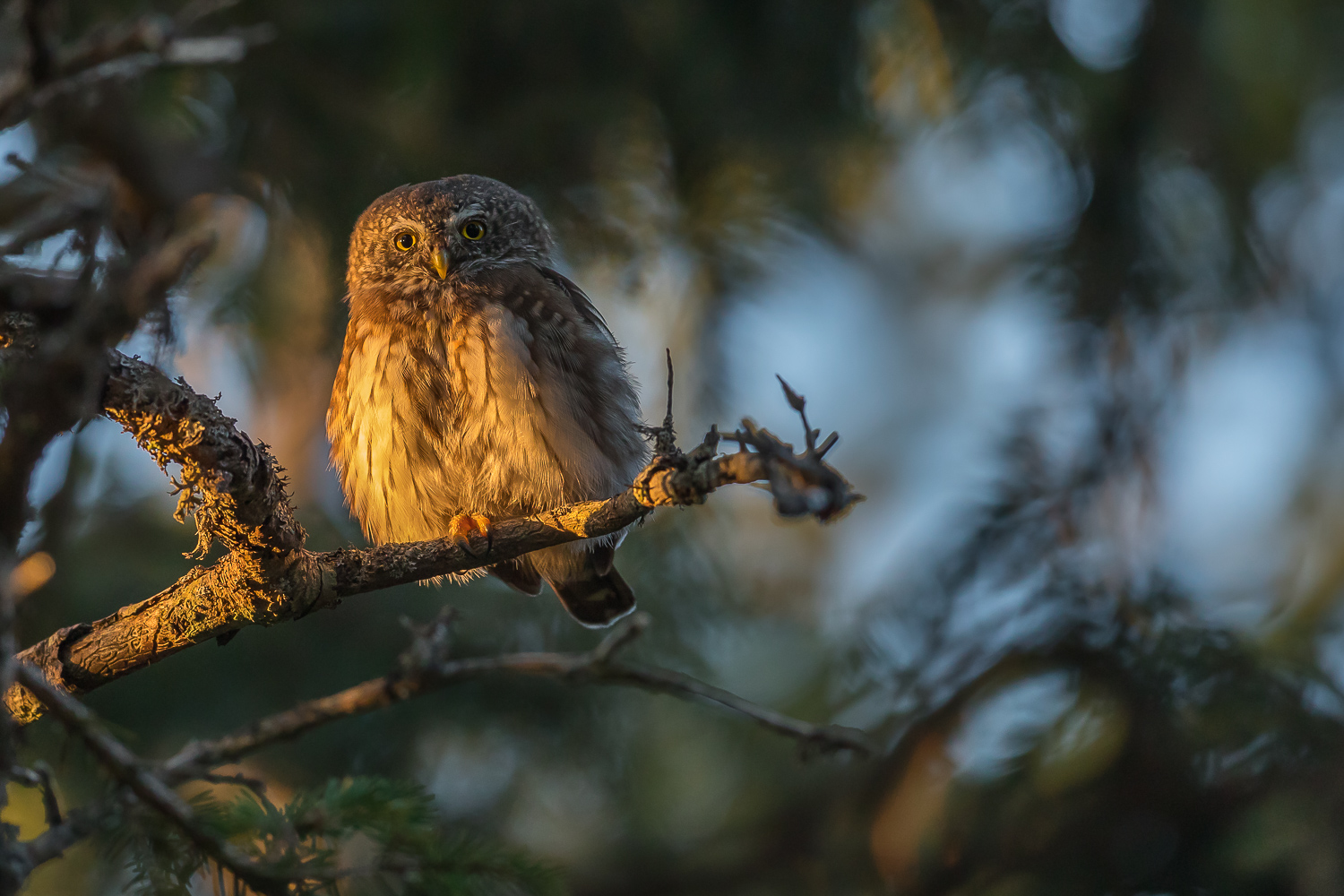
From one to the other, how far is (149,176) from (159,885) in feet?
8.04

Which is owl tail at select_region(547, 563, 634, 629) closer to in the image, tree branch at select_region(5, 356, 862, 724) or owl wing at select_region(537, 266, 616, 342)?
owl wing at select_region(537, 266, 616, 342)

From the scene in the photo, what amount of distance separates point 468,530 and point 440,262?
1194mm

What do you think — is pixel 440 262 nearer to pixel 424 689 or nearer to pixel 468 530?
pixel 468 530

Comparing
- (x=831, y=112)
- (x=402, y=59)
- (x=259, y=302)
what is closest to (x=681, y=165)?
(x=831, y=112)

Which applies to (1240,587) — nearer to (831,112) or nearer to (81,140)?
(831,112)

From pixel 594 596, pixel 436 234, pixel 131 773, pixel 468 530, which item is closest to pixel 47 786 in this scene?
pixel 131 773

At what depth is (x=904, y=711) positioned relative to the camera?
4016mm

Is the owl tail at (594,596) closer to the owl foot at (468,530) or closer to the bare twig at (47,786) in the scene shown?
the owl foot at (468,530)

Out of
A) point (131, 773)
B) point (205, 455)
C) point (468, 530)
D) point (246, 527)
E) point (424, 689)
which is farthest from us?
point (468, 530)

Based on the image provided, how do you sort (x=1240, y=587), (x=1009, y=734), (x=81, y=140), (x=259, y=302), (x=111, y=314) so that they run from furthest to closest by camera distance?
(x=259, y=302), (x=1240, y=587), (x=1009, y=734), (x=81, y=140), (x=111, y=314)

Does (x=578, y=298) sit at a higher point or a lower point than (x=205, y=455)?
higher

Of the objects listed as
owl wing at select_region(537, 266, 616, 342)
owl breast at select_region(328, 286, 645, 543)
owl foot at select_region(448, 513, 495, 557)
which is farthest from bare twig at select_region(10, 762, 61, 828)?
owl wing at select_region(537, 266, 616, 342)

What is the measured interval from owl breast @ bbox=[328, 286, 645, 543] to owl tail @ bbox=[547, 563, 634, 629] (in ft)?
1.58

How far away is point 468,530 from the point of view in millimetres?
3002
